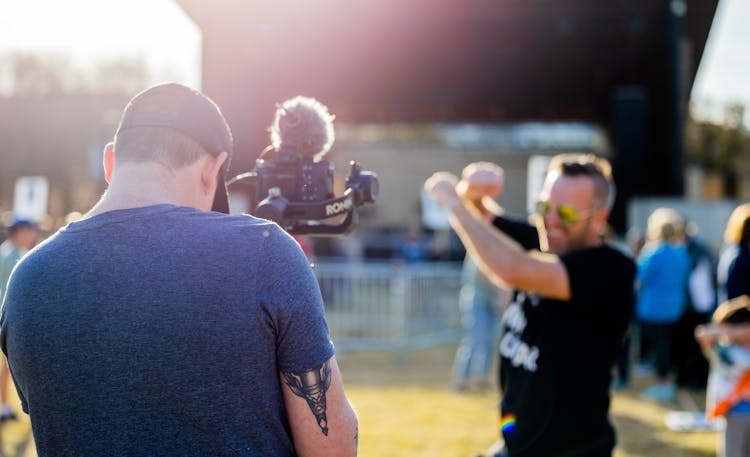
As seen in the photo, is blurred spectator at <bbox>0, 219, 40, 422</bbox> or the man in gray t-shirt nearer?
the man in gray t-shirt

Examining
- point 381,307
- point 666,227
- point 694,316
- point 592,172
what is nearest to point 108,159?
point 592,172

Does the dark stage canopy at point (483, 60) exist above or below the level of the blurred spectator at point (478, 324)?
above

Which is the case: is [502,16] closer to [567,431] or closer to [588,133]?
[567,431]

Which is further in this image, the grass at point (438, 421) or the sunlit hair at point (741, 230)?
the grass at point (438, 421)

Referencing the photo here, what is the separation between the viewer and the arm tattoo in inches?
56.8

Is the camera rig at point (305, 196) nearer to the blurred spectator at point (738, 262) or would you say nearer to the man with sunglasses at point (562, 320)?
the man with sunglasses at point (562, 320)

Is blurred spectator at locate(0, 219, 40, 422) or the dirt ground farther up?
blurred spectator at locate(0, 219, 40, 422)

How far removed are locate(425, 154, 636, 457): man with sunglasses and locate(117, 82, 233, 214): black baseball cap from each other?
1.35 metres

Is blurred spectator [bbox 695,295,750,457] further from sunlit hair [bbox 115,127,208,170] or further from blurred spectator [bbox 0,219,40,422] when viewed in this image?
blurred spectator [bbox 0,219,40,422]

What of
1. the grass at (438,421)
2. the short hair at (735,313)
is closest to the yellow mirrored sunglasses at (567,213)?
the short hair at (735,313)

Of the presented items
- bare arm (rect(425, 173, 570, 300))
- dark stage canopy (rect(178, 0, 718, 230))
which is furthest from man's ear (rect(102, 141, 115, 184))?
dark stage canopy (rect(178, 0, 718, 230))

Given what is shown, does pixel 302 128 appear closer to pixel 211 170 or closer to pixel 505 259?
pixel 211 170

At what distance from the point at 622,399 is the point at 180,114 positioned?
7.78 meters

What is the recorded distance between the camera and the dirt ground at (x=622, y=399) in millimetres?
6391
